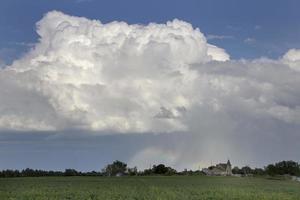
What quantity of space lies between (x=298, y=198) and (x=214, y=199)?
14.3 m

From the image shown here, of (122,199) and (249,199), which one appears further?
(249,199)

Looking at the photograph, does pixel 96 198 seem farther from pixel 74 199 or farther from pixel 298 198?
pixel 298 198

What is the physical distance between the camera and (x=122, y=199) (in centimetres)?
6875

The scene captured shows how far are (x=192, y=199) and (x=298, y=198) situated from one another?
17.3 metres

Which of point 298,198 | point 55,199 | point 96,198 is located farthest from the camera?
point 298,198

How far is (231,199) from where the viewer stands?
72625mm

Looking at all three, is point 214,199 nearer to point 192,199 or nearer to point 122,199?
point 192,199

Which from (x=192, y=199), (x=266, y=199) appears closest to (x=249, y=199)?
(x=266, y=199)

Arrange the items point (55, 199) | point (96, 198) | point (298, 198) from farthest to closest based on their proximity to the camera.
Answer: point (298, 198), point (96, 198), point (55, 199)

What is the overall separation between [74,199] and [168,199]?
35.2 feet

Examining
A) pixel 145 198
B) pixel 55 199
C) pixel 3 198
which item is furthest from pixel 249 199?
pixel 3 198

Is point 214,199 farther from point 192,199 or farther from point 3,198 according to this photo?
point 3,198

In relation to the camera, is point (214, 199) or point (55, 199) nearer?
point (55, 199)

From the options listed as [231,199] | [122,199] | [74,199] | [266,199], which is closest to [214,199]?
[231,199]
